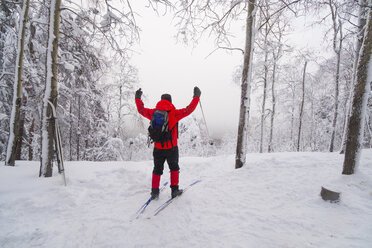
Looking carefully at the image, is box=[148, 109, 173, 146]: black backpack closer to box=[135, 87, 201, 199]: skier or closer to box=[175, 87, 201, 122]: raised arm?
box=[135, 87, 201, 199]: skier

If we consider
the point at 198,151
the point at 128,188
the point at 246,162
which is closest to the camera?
the point at 128,188

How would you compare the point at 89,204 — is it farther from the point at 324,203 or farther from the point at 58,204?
the point at 324,203

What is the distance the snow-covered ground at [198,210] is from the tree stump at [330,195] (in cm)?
8

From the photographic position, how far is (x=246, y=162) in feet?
17.2

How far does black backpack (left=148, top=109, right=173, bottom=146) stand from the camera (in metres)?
3.27

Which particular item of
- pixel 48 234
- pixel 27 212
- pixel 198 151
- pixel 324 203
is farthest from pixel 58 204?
pixel 198 151

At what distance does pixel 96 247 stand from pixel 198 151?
2136 cm

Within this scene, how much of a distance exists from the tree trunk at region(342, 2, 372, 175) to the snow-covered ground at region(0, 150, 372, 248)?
41cm

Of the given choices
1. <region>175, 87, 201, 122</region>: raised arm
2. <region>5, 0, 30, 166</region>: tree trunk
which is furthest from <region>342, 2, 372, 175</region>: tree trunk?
<region>5, 0, 30, 166</region>: tree trunk

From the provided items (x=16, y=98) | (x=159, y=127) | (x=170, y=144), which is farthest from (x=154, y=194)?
(x=16, y=98)

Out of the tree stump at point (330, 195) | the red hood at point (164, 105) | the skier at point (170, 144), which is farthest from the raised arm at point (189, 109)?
the tree stump at point (330, 195)

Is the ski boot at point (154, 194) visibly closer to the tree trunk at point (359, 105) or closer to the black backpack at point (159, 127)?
the black backpack at point (159, 127)

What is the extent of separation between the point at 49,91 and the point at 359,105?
22.0 ft

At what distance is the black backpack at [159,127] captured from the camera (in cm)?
327
